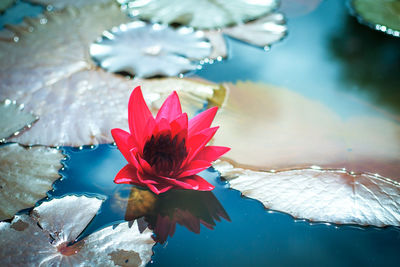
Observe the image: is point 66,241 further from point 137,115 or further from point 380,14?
point 380,14

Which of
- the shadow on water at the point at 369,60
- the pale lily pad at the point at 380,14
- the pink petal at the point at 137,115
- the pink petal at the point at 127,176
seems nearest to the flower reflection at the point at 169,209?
the pink petal at the point at 127,176

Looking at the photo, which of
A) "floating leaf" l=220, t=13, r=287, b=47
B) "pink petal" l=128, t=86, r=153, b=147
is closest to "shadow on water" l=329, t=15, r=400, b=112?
"floating leaf" l=220, t=13, r=287, b=47

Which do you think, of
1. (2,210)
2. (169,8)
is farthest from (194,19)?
(2,210)

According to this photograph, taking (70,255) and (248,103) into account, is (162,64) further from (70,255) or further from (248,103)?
(70,255)

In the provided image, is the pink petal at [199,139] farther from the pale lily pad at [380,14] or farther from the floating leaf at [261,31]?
the pale lily pad at [380,14]

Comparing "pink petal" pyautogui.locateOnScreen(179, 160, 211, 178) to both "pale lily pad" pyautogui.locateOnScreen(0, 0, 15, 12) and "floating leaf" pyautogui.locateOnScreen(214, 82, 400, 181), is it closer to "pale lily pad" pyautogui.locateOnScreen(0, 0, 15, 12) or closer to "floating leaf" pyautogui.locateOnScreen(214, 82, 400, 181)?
"floating leaf" pyautogui.locateOnScreen(214, 82, 400, 181)

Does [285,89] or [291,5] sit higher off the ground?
[291,5]

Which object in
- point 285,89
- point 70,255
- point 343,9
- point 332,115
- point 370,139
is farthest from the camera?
point 343,9
